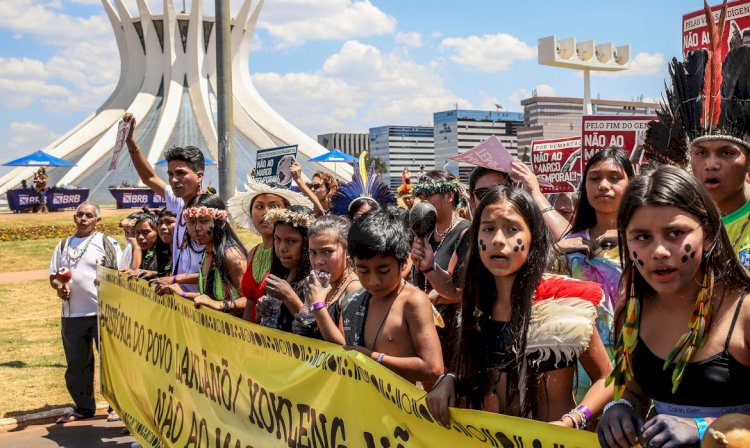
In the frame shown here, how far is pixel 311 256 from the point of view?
3.89m

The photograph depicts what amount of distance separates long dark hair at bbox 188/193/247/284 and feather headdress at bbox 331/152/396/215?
749 mm

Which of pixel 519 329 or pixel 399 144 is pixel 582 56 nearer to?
pixel 519 329

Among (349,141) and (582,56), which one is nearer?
(582,56)

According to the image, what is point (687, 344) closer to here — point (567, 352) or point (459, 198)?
point (567, 352)

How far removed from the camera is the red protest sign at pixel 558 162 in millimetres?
8312

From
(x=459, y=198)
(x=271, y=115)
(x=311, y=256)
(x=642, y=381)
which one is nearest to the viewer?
(x=642, y=381)

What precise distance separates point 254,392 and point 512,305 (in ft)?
5.60

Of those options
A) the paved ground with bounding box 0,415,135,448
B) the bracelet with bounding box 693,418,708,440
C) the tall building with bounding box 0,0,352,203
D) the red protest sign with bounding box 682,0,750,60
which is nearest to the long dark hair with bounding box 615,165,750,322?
the bracelet with bounding box 693,418,708,440

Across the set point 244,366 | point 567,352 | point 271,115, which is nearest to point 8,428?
point 244,366

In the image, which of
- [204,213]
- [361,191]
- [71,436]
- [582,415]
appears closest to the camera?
[582,415]

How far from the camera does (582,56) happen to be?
40.2 meters

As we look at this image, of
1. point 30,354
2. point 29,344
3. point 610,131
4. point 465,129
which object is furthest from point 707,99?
point 465,129

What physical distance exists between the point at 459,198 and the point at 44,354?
247 inches

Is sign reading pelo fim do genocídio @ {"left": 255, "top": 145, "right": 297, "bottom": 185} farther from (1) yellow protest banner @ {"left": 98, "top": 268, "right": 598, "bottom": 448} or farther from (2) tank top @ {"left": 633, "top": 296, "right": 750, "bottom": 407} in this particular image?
(2) tank top @ {"left": 633, "top": 296, "right": 750, "bottom": 407}
